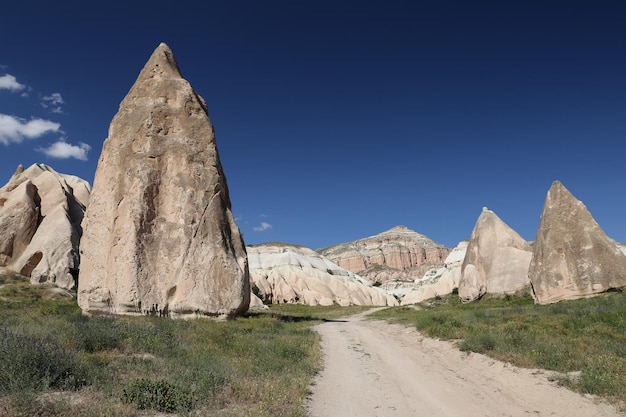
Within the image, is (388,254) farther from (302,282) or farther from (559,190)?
(559,190)

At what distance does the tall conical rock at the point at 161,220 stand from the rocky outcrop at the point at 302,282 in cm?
4573

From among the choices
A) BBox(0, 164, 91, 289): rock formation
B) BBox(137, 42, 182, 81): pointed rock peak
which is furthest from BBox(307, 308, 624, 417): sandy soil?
BBox(0, 164, 91, 289): rock formation

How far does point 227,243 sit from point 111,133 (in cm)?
956

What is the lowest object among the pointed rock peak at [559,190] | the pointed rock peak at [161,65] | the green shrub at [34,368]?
the green shrub at [34,368]

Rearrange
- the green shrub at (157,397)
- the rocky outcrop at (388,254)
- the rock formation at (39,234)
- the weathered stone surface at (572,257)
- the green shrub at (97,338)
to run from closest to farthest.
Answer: the green shrub at (157,397) < the green shrub at (97,338) < the weathered stone surface at (572,257) < the rock formation at (39,234) < the rocky outcrop at (388,254)

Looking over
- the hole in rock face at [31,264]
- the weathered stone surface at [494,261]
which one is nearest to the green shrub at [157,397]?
the hole in rock face at [31,264]

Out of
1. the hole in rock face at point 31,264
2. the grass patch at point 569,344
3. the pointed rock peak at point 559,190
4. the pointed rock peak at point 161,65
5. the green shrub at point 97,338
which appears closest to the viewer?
the grass patch at point 569,344

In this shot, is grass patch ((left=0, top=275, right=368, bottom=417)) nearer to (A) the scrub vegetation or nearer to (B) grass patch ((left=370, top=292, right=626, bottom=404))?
(A) the scrub vegetation

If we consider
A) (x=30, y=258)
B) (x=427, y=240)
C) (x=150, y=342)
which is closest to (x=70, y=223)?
(x=30, y=258)

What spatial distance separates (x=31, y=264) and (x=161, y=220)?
73.3 feet

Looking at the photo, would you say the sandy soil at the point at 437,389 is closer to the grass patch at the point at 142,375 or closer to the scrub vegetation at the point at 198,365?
the scrub vegetation at the point at 198,365

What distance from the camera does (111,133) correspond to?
22750mm

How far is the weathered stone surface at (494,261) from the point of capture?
38.3 meters

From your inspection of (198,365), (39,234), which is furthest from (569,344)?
(39,234)
